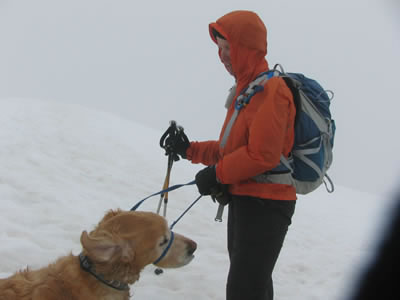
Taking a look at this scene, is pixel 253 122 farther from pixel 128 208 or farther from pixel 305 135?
pixel 128 208

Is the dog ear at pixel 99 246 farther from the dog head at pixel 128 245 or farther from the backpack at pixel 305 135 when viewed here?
the backpack at pixel 305 135

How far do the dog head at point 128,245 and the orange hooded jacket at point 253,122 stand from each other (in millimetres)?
745

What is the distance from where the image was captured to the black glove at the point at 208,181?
322 centimetres

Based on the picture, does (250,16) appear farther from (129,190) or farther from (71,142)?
(71,142)

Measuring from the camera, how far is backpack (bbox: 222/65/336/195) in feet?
9.77

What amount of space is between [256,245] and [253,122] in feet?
3.45

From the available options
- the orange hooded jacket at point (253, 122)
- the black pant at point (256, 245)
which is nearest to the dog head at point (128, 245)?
the black pant at point (256, 245)

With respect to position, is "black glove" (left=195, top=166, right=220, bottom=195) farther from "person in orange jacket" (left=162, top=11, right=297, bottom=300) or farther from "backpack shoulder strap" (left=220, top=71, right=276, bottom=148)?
"backpack shoulder strap" (left=220, top=71, right=276, bottom=148)

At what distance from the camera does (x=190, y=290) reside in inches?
203

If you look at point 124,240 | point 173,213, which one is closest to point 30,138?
point 173,213

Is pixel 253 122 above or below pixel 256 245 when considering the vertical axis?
above

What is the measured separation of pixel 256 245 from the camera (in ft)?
9.70

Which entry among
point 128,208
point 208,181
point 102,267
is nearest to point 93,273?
point 102,267

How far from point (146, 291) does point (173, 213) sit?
3814 mm
